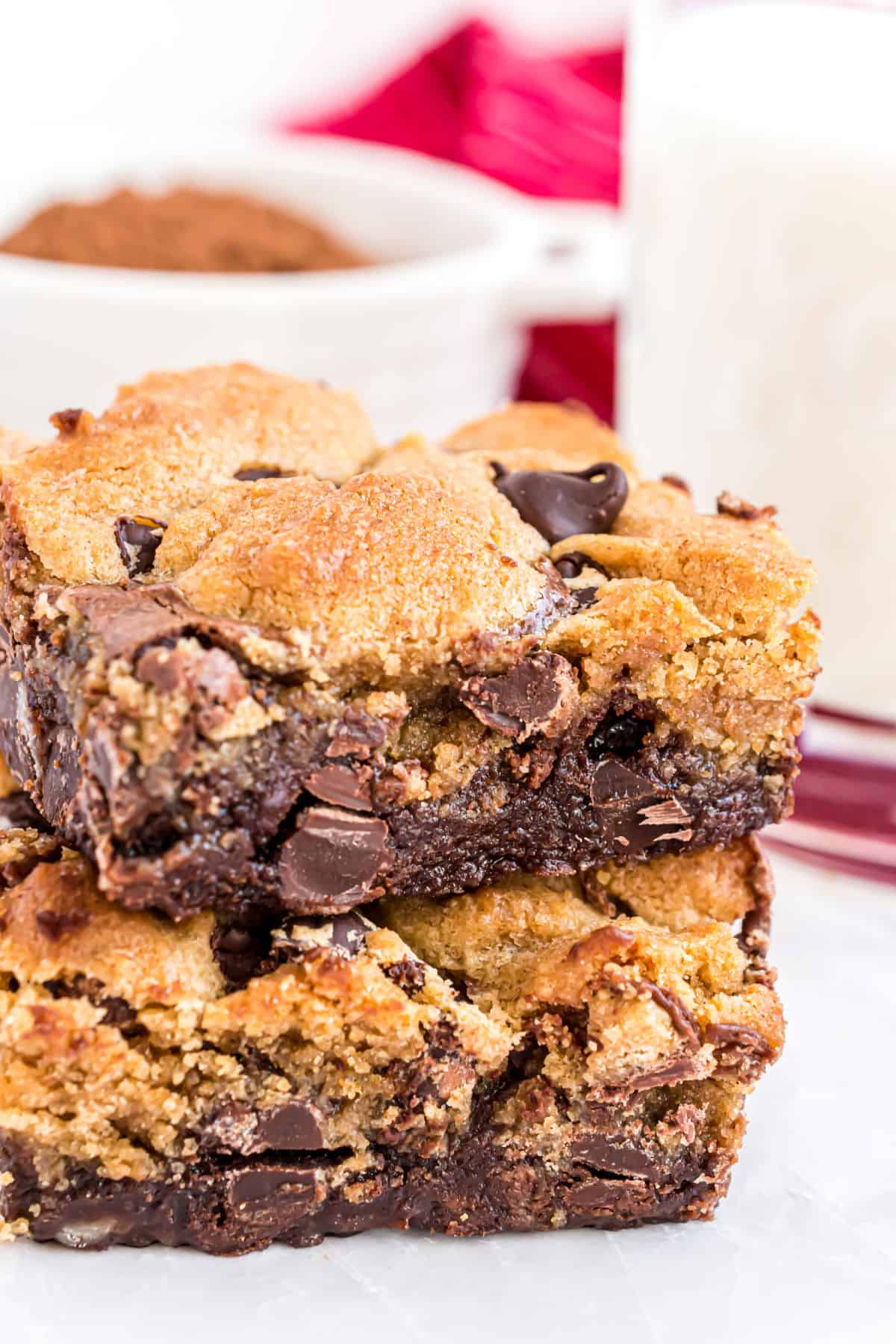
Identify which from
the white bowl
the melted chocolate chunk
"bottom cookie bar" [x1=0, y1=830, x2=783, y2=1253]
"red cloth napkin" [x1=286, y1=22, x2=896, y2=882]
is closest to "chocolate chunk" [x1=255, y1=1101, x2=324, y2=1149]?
"bottom cookie bar" [x1=0, y1=830, x2=783, y2=1253]

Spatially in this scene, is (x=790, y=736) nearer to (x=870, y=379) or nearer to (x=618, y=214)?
(x=870, y=379)

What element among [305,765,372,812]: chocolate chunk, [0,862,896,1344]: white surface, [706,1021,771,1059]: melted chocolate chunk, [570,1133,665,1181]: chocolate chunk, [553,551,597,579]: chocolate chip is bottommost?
[0,862,896,1344]: white surface

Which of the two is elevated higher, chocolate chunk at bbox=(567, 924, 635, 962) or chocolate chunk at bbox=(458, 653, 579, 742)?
chocolate chunk at bbox=(458, 653, 579, 742)

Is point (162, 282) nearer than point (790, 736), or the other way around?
point (790, 736)

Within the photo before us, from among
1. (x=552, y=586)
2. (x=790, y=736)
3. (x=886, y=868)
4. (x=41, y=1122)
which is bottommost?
(x=886, y=868)

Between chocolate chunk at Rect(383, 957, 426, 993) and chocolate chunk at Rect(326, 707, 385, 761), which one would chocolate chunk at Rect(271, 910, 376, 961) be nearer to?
chocolate chunk at Rect(383, 957, 426, 993)

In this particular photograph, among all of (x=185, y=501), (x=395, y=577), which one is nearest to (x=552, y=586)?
(x=395, y=577)

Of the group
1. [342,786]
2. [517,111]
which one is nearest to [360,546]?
[342,786]
